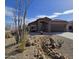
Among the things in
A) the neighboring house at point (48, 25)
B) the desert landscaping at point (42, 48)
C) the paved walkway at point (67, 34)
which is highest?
the neighboring house at point (48, 25)

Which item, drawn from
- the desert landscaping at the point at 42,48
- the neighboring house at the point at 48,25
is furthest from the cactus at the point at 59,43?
the neighboring house at the point at 48,25

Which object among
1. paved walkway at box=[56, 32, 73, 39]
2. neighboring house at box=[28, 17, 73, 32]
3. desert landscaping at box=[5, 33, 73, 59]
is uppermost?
neighboring house at box=[28, 17, 73, 32]

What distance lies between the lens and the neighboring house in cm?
198

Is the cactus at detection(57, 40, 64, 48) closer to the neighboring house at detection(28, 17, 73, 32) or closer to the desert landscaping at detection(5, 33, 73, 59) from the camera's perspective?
the desert landscaping at detection(5, 33, 73, 59)

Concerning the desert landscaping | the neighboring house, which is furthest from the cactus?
the neighboring house

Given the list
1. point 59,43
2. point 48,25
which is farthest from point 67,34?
point 48,25

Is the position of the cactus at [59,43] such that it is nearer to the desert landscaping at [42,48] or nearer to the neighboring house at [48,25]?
the desert landscaping at [42,48]

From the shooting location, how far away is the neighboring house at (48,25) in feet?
6.50

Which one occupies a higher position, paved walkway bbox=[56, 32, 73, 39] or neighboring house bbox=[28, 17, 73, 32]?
neighboring house bbox=[28, 17, 73, 32]

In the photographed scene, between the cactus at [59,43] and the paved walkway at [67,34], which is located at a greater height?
the paved walkway at [67,34]

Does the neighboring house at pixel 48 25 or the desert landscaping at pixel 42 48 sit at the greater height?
the neighboring house at pixel 48 25

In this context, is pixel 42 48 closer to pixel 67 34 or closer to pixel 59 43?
pixel 59 43

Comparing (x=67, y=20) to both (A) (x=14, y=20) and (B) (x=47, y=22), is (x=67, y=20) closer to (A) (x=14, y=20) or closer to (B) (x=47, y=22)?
(B) (x=47, y=22)
